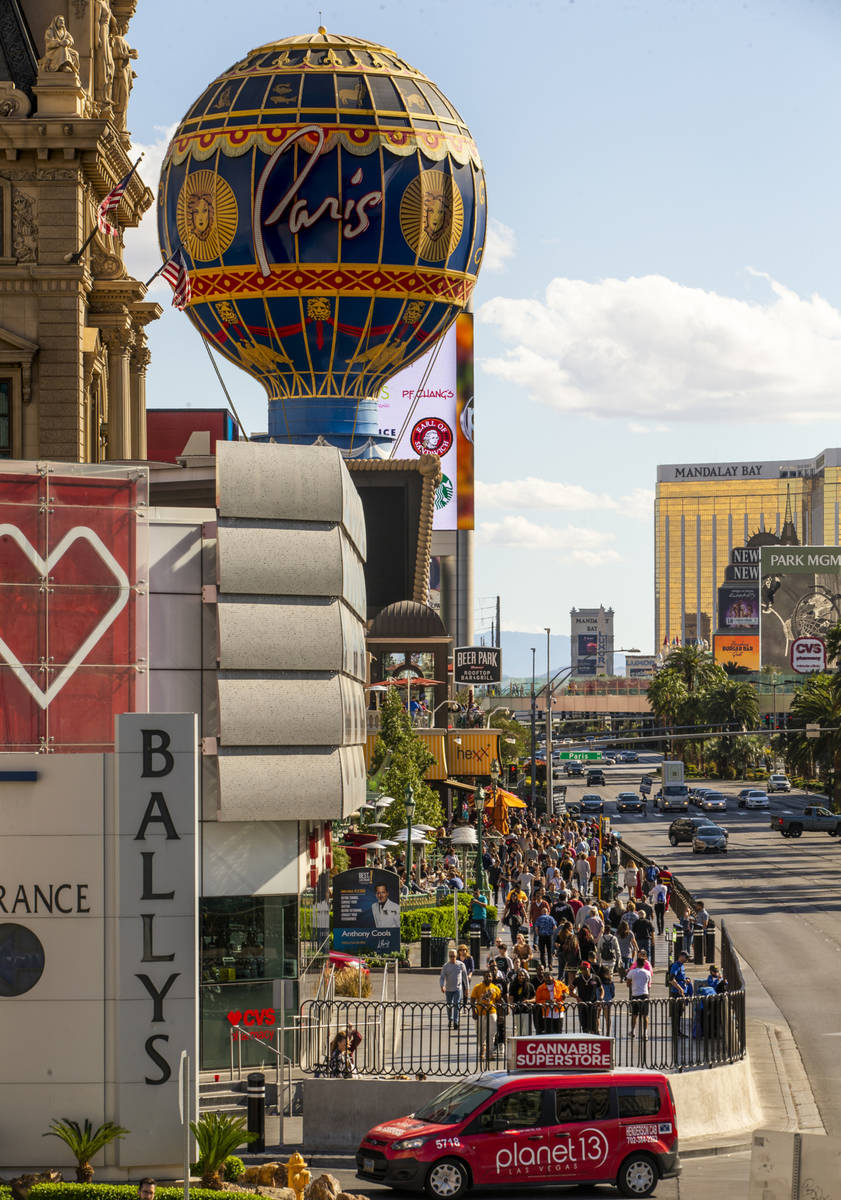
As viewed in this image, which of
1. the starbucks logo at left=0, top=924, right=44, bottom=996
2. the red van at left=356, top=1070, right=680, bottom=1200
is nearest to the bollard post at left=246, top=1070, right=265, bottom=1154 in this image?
the red van at left=356, top=1070, right=680, bottom=1200

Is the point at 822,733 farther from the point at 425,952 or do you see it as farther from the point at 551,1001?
the point at 551,1001

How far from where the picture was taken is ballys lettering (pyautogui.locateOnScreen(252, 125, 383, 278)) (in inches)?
2373

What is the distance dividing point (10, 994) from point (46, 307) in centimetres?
2077

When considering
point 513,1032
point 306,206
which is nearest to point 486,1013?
point 513,1032

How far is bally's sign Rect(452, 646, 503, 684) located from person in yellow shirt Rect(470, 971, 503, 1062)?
6152cm

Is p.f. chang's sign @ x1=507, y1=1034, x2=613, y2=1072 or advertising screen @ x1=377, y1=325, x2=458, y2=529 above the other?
advertising screen @ x1=377, y1=325, x2=458, y2=529

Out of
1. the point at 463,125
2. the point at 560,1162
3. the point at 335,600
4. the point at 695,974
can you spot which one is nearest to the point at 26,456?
the point at 335,600

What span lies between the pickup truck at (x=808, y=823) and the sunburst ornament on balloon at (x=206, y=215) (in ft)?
120

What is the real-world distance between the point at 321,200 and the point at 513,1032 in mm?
37464

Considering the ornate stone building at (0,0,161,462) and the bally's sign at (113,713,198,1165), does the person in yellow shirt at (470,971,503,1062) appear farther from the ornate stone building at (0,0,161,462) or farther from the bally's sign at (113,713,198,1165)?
the ornate stone building at (0,0,161,462)

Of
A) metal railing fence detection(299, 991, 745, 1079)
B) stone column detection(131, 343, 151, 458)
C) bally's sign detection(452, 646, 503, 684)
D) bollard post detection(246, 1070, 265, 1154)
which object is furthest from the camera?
bally's sign detection(452, 646, 503, 684)

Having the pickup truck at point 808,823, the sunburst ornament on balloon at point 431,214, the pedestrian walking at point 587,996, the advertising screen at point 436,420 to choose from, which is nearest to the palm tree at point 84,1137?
the pedestrian walking at point 587,996

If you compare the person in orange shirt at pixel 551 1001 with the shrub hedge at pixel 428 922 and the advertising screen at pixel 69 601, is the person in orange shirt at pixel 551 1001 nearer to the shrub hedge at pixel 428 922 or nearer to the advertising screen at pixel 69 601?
the advertising screen at pixel 69 601

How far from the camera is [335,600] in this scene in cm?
2980
